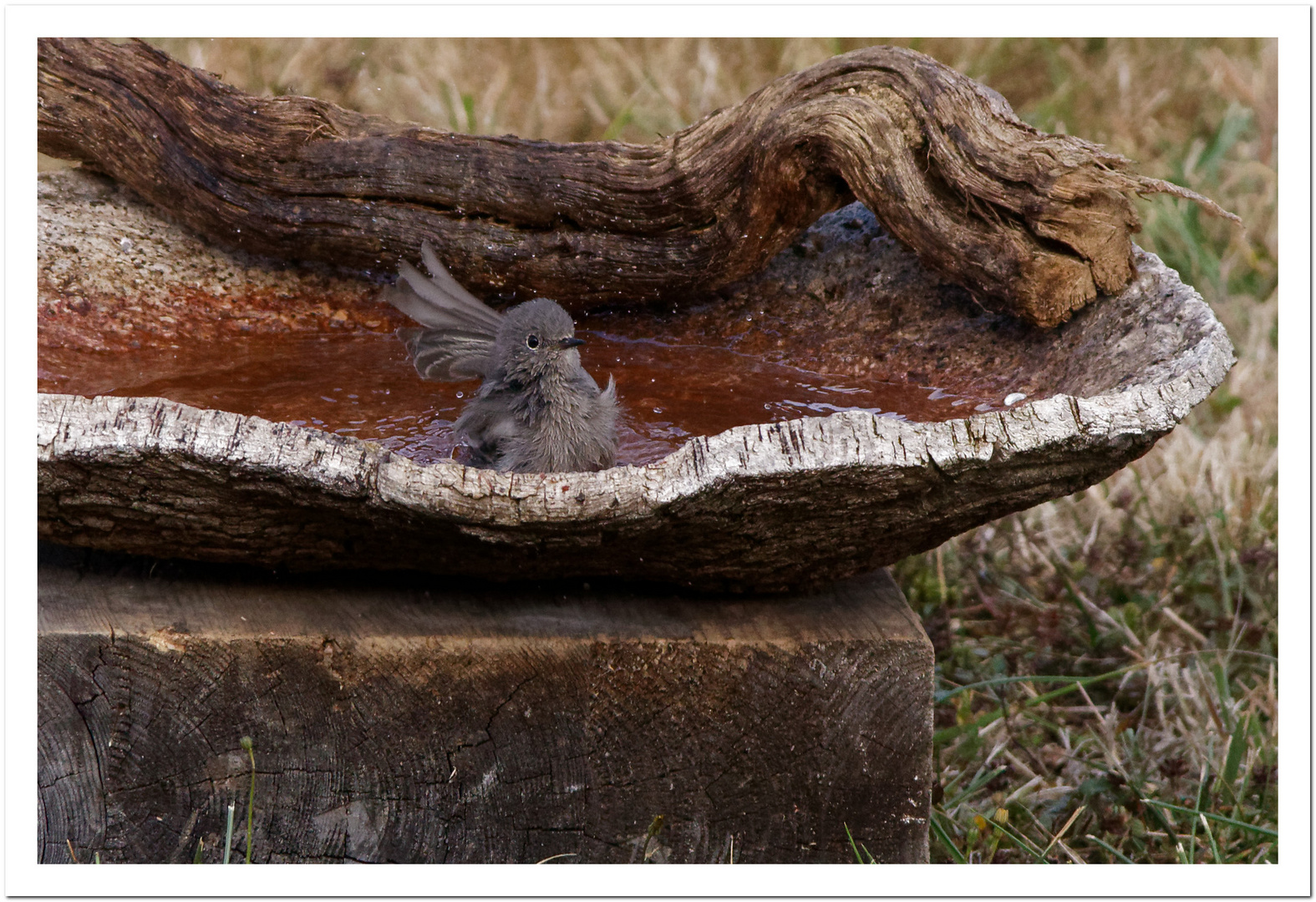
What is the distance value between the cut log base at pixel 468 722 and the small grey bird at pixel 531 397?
14.4 inches

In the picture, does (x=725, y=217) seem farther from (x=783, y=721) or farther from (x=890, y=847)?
(x=890, y=847)

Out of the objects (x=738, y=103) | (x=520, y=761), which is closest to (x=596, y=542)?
(x=520, y=761)

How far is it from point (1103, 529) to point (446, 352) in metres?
2.74

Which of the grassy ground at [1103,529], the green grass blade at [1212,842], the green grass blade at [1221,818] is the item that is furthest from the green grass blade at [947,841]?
the green grass blade at [1212,842]

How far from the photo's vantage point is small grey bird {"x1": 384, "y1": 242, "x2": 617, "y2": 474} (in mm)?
3301

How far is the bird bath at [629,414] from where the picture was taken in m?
2.59

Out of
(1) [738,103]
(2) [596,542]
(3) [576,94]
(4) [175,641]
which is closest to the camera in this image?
(2) [596,542]

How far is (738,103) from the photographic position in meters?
3.87

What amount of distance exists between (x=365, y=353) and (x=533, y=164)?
0.80m

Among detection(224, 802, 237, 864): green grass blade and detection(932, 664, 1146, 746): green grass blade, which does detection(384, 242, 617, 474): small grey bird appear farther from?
detection(932, 664, 1146, 746): green grass blade

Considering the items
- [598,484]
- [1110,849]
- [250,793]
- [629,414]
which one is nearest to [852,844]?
[1110,849]

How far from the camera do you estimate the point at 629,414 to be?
3.73 meters

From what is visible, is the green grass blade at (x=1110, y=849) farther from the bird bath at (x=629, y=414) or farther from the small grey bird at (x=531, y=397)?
the small grey bird at (x=531, y=397)

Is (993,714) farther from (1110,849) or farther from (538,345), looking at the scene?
(538,345)
